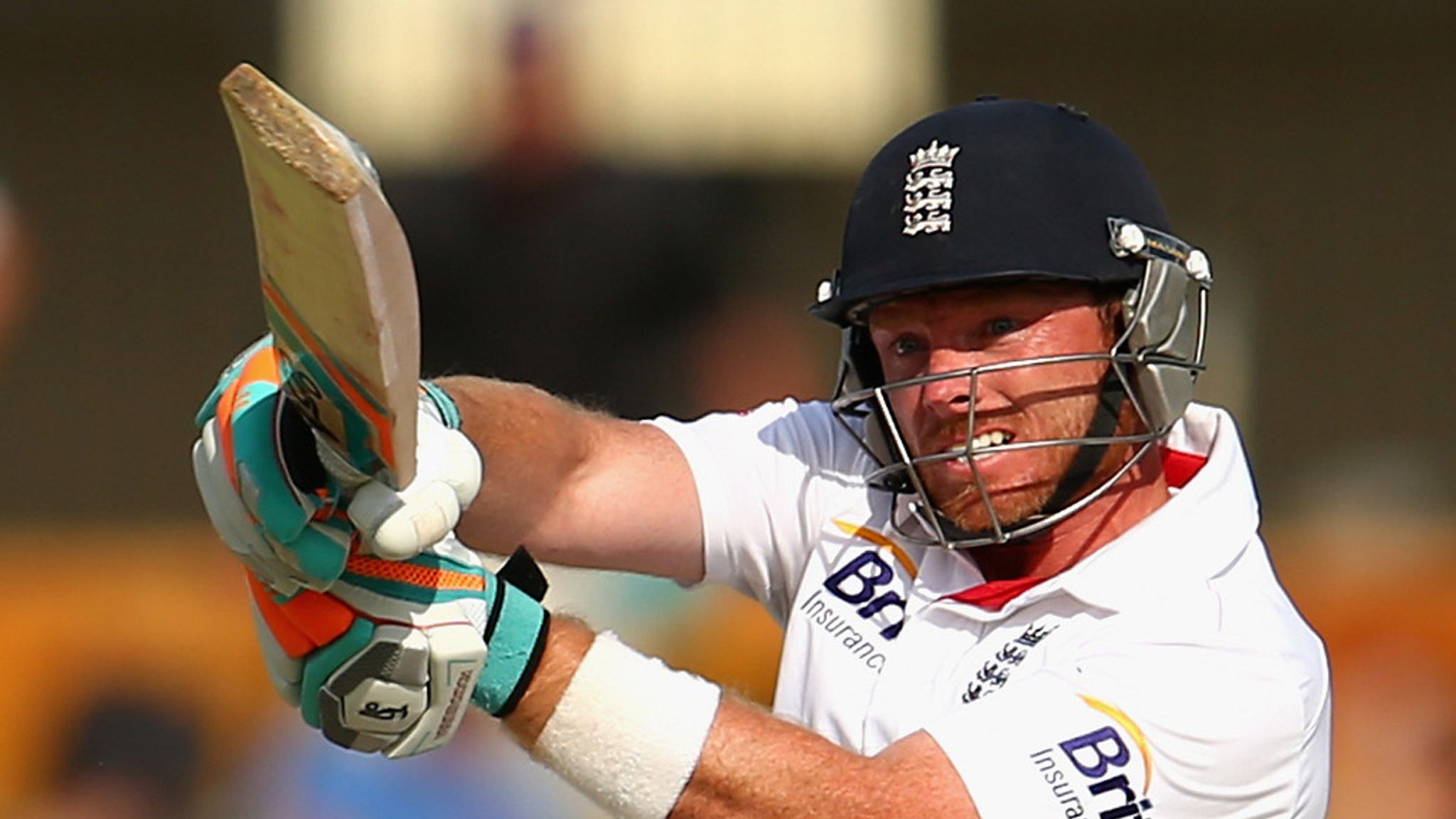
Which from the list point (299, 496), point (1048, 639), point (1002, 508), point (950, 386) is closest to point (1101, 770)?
point (1048, 639)

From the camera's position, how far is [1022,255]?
8.48 ft

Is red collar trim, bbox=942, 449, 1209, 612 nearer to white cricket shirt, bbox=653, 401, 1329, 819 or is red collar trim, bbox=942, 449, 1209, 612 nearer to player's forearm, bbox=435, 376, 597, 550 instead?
white cricket shirt, bbox=653, 401, 1329, 819

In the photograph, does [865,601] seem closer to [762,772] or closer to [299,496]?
[762,772]

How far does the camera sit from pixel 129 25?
5.73 meters

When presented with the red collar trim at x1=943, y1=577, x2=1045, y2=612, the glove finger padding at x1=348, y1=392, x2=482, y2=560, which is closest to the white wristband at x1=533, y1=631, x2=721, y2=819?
the glove finger padding at x1=348, y1=392, x2=482, y2=560

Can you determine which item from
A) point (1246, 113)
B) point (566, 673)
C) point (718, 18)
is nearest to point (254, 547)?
point (566, 673)

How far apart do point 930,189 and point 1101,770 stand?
80 cm

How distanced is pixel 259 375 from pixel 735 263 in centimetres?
347

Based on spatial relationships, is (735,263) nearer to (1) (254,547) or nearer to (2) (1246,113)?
(2) (1246,113)

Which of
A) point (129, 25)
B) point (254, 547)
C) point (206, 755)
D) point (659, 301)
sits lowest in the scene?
point (206, 755)

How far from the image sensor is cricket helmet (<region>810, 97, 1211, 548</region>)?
259 cm

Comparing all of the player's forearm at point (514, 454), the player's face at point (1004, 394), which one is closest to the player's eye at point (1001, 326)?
the player's face at point (1004, 394)

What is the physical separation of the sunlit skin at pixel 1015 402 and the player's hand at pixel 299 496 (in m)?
0.75

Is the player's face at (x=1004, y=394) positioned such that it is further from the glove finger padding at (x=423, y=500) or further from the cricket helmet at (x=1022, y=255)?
the glove finger padding at (x=423, y=500)
